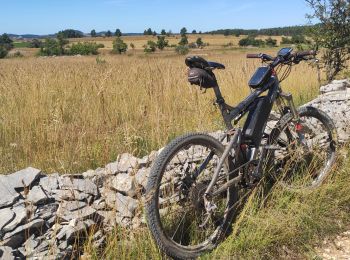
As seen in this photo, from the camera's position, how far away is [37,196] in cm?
305

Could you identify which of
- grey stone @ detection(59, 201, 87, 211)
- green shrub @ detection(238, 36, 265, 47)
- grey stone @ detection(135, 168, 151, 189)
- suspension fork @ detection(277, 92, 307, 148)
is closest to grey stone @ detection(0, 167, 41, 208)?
grey stone @ detection(59, 201, 87, 211)

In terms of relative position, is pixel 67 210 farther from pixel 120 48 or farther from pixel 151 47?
pixel 151 47

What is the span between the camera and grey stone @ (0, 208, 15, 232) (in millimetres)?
2770

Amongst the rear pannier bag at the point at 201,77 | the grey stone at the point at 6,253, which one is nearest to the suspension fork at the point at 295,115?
the rear pannier bag at the point at 201,77

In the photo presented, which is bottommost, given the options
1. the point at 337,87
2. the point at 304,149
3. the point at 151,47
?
the point at 151,47

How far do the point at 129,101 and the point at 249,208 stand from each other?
13.0 ft

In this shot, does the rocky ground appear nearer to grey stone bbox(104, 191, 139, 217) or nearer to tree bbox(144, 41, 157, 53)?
grey stone bbox(104, 191, 139, 217)

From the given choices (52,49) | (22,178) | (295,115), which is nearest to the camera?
(22,178)

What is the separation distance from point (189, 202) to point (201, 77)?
949 mm

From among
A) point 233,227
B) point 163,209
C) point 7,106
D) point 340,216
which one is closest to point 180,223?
point 163,209

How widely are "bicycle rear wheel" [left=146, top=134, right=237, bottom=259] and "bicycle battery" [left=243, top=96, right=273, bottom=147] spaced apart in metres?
0.39

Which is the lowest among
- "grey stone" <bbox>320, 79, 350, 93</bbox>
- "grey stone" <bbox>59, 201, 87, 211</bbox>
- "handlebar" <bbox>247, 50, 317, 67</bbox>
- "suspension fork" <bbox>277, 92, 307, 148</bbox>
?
"grey stone" <bbox>59, 201, 87, 211</bbox>

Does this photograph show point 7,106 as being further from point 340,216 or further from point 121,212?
point 340,216

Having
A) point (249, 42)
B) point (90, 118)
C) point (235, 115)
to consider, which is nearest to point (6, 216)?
point (235, 115)
